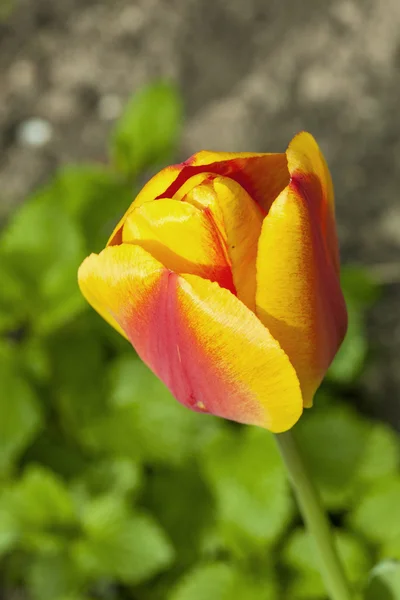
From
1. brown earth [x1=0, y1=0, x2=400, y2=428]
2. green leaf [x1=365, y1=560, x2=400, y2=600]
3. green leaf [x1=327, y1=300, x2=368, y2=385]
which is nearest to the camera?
green leaf [x1=365, y1=560, x2=400, y2=600]

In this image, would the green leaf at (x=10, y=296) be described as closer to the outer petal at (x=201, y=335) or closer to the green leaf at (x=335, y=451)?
the green leaf at (x=335, y=451)

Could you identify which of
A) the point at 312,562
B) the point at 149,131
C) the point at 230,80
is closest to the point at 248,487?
the point at 312,562

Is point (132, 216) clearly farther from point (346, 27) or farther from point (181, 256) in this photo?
point (346, 27)

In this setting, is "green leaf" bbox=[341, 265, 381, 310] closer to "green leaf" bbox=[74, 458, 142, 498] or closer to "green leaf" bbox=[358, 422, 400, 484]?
"green leaf" bbox=[358, 422, 400, 484]

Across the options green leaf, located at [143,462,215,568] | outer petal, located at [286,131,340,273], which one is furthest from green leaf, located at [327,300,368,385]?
outer petal, located at [286,131,340,273]

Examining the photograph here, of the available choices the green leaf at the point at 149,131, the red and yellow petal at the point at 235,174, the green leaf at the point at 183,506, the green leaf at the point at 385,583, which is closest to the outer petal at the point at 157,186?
the red and yellow petal at the point at 235,174

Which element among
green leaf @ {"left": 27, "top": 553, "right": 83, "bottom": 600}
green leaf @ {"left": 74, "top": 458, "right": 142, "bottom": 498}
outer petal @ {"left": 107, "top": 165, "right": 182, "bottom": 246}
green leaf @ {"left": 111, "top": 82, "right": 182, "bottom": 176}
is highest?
outer petal @ {"left": 107, "top": 165, "right": 182, "bottom": 246}

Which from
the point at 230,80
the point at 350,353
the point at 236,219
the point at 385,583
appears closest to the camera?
the point at 236,219

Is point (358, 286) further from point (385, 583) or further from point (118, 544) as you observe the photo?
point (385, 583)
